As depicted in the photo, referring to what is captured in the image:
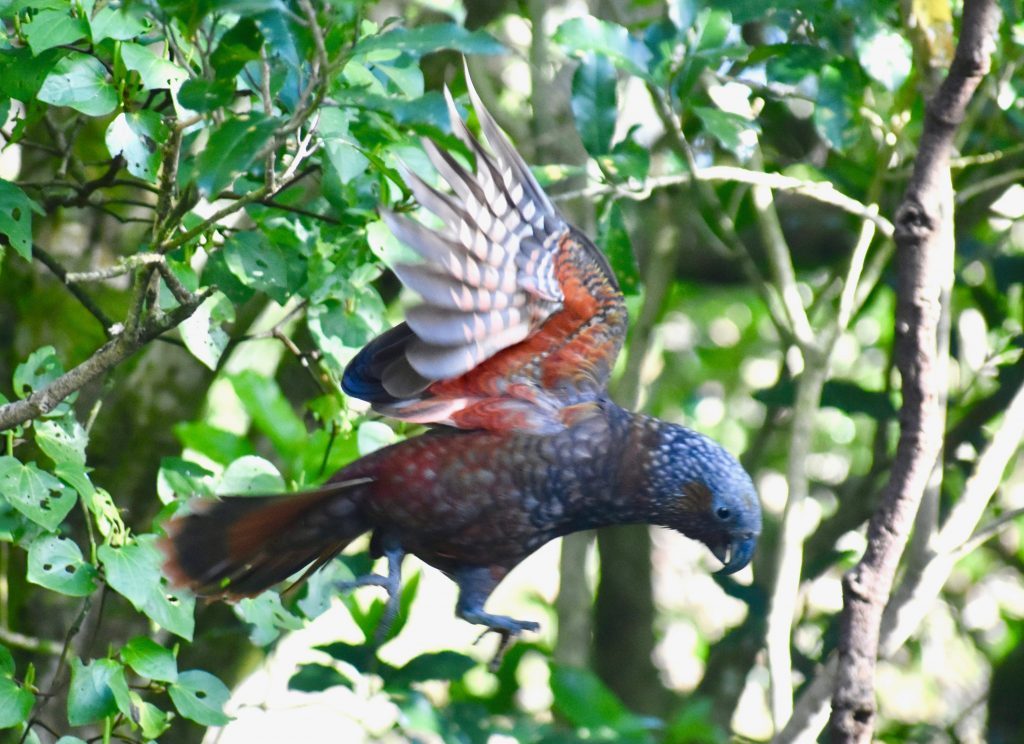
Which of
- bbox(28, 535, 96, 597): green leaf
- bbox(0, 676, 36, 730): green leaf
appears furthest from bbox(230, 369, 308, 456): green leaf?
bbox(0, 676, 36, 730): green leaf

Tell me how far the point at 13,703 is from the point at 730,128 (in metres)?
1.68

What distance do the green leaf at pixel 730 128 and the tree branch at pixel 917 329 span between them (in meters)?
0.57

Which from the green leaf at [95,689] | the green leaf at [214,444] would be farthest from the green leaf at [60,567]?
the green leaf at [214,444]

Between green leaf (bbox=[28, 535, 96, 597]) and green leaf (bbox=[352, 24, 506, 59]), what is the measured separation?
971 millimetres

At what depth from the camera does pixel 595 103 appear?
104 inches

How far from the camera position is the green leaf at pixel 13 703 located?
6.52ft

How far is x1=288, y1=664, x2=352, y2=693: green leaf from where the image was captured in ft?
9.02

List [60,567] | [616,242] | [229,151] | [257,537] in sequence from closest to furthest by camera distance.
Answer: [229,151] → [60,567] → [257,537] → [616,242]

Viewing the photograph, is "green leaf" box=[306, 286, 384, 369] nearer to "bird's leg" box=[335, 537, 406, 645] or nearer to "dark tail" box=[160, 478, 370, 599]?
"dark tail" box=[160, 478, 370, 599]

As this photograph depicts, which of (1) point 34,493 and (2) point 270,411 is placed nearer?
(1) point 34,493

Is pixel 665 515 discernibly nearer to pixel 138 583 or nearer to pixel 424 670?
pixel 424 670

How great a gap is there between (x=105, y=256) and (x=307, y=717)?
1743mm

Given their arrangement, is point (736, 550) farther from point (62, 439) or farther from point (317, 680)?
point (62, 439)

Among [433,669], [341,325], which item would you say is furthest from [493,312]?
[433,669]
